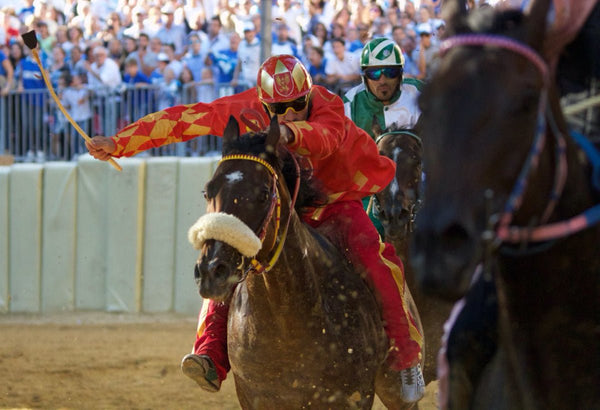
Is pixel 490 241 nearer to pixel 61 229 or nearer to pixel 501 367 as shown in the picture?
pixel 501 367

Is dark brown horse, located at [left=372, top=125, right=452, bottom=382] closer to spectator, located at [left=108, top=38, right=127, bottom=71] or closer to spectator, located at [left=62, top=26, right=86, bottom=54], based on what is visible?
spectator, located at [left=108, top=38, right=127, bottom=71]

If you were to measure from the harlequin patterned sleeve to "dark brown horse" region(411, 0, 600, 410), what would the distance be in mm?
2412

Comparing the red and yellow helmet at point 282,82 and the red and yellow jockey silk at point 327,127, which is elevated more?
the red and yellow helmet at point 282,82

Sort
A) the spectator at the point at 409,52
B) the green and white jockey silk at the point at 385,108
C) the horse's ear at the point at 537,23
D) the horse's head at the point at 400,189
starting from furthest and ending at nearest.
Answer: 1. the spectator at the point at 409,52
2. the green and white jockey silk at the point at 385,108
3. the horse's head at the point at 400,189
4. the horse's ear at the point at 537,23

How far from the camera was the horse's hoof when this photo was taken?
4332 mm

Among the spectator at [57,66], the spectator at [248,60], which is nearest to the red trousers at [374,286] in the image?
the spectator at [248,60]

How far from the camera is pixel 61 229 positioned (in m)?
10.3

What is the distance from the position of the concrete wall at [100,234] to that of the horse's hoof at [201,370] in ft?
17.9

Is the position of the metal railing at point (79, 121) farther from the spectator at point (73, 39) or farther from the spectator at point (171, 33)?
the spectator at point (171, 33)

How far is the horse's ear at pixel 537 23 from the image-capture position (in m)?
2.31

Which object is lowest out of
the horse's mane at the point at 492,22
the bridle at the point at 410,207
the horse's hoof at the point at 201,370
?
the horse's hoof at the point at 201,370

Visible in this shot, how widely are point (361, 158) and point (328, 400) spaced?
1303 millimetres

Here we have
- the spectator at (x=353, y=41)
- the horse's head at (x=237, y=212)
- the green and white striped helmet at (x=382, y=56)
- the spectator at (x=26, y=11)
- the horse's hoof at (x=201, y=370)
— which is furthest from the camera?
the spectator at (x=26, y=11)

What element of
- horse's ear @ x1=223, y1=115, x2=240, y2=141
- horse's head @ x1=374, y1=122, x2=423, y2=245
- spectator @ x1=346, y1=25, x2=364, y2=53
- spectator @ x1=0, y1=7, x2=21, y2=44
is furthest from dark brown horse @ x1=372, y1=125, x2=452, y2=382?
spectator @ x1=0, y1=7, x2=21, y2=44
